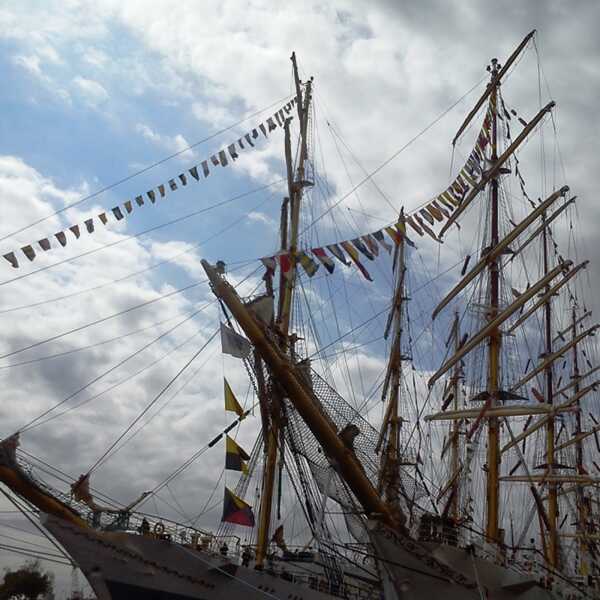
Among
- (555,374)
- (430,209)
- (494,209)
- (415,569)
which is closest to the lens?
(415,569)

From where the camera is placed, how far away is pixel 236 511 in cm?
2155

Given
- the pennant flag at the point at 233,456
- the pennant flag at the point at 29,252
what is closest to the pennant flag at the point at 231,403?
the pennant flag at the point at 233,456

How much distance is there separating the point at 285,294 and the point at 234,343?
29.6 ft

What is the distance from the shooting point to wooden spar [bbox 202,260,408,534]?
60.8 ft

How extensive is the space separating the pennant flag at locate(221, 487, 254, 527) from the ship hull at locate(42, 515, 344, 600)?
1673 millimetres

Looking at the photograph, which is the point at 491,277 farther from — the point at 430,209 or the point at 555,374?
the point at 555,374

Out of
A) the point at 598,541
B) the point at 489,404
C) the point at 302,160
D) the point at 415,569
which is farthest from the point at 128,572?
the point at 598,541

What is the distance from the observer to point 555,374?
43.4 meters

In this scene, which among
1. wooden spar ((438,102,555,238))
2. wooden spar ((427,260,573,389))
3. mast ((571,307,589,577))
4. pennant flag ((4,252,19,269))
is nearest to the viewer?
pennant flag ((4,252,19,269))

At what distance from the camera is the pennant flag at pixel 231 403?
22378 millimetres

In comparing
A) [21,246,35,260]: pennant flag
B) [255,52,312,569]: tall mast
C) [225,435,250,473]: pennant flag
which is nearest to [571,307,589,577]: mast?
[255,52,312,569]: tall mast

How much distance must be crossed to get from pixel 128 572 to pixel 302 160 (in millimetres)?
17522

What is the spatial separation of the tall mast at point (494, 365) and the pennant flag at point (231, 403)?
8.79 metres

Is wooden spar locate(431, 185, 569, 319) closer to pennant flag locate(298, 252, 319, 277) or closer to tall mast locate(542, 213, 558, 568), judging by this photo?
tall mast locate(542, 213, 558, 568)
